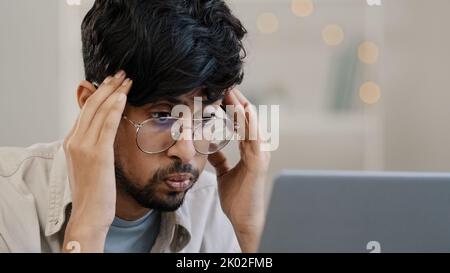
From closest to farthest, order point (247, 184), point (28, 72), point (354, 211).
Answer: point (354, 211) < point (247, 184) < point (28, 72)

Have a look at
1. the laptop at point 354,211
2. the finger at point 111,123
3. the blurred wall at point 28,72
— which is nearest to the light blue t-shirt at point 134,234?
the finger at point 111,123

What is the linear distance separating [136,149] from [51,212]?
0.21 m

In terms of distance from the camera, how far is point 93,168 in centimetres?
112

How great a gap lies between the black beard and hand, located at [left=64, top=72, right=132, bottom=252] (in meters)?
0.13

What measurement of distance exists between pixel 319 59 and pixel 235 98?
3.85 feet

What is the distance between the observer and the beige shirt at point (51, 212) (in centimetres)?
120

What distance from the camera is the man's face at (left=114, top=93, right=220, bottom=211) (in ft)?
3.96

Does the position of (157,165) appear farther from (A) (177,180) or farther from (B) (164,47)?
(B) (164,47)

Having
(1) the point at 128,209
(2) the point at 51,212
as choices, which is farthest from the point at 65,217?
(1) the point at 128,209

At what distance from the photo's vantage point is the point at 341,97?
2.36 metres

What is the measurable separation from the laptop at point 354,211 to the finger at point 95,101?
498 millimetres

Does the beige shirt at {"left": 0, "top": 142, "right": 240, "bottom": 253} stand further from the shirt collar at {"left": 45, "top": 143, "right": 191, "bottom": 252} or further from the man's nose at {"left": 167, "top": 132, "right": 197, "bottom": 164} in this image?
the man's nose at {"left": 167, "top": 132, "right": 197, "bottom": 164}

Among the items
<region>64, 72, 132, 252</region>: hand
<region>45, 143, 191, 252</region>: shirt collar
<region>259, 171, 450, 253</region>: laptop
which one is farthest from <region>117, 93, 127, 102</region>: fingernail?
<region>259, 171, 450, 253</region>: laptop
